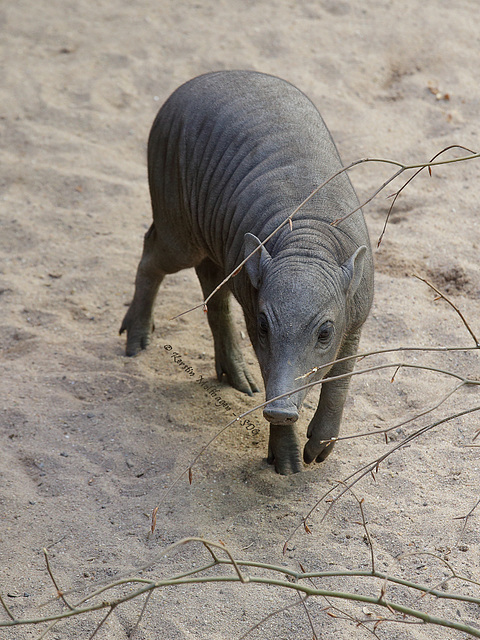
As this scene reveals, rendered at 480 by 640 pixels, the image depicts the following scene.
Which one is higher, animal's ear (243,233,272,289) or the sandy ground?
animal's ear (243,233,272,289)

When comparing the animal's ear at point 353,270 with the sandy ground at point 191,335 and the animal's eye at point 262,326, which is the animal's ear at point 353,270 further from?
the sandy ground at point 191,335

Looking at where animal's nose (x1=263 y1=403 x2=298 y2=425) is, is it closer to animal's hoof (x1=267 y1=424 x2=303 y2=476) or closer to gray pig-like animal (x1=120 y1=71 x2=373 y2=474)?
gray pig-like animal (x1=120 y1=71 x2=373 y2=474)

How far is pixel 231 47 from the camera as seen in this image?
26.3 feet

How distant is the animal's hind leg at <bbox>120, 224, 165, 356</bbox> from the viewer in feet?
16.8

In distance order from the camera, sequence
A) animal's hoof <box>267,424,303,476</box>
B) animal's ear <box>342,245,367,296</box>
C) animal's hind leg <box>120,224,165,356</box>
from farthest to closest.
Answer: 1. animal's hind leg <box>120,224,165,356</box>
2. animal's hoof <box>267,424,303,476</box>
3. animal's ear <box>342,245,367,296</box>

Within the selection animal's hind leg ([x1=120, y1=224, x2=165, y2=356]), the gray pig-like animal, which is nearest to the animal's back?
the gray pig-like animal

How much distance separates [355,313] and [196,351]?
1714 millimetres

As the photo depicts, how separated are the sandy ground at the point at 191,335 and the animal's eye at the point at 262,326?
91 centimetres

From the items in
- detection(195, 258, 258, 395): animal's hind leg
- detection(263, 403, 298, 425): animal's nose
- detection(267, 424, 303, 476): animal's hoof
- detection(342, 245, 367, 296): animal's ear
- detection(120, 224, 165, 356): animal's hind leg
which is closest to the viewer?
detection(263, 403, 298, 425): animal's nose

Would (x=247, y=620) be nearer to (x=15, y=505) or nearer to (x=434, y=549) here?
(x=434, y=549)

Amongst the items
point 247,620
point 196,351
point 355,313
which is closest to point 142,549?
point 247,620

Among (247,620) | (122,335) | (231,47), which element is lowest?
(122,335)

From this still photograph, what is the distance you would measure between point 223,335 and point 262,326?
1.33 meters

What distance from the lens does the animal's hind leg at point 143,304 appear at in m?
5.13
